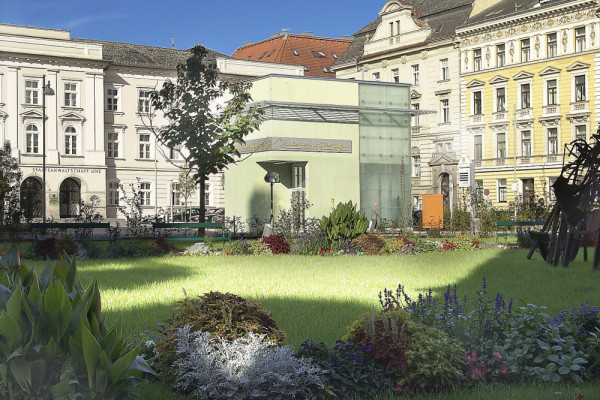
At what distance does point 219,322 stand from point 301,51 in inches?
2724

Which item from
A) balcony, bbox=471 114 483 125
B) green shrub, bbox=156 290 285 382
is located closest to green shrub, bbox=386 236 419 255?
green shrub, bbox=156 290 285 382

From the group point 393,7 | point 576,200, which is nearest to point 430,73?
point 393,7

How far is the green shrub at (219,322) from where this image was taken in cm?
623

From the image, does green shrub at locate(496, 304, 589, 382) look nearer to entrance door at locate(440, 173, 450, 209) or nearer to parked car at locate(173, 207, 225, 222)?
parked car at locate(173, 207, 225, 222)

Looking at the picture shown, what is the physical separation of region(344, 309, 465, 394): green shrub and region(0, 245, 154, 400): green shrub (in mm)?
2535

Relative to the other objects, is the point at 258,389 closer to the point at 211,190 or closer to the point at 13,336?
the point at 13,336

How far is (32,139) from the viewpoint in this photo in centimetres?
5778

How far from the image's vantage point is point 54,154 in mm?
57875

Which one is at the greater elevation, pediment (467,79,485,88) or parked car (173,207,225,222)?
pediment (467,79,485,88)

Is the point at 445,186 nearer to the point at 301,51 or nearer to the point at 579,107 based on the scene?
the point at 579,107

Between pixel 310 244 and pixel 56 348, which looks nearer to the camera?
pixel 56 348

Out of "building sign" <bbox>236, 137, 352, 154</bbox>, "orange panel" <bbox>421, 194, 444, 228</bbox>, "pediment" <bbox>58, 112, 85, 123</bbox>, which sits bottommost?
"orange panel" <bbox>421, 194, 444, 228</bbox>

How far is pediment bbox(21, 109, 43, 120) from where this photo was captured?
57344mm

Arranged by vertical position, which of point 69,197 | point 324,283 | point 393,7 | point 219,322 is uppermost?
point 393,7
